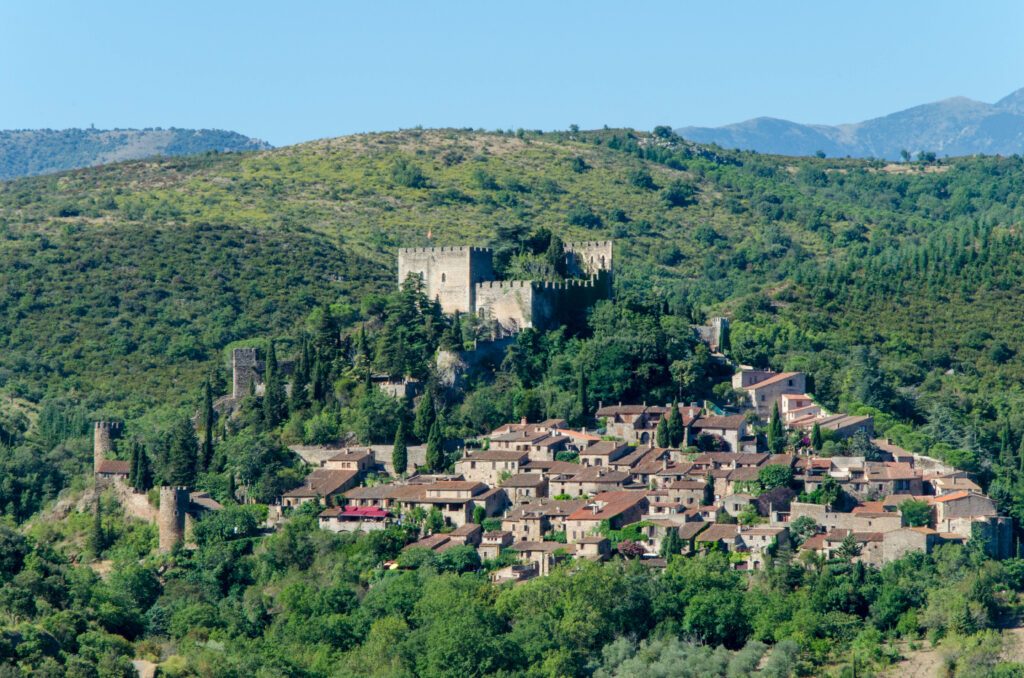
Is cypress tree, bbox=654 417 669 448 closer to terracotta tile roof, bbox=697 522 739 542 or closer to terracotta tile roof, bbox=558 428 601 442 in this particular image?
terracotta tile roof, bbox=558 428 601 442

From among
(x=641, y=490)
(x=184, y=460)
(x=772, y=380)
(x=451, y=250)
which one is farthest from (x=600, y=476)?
(x=451, y=250)

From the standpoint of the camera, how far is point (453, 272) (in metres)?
72.2

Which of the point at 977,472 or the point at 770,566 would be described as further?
the point at 977,472

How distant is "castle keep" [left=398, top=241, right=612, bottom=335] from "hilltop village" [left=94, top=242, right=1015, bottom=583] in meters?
2.71

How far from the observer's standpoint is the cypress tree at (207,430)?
64.0 m

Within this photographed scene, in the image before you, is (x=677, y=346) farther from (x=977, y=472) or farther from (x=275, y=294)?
(x=275, y=294)

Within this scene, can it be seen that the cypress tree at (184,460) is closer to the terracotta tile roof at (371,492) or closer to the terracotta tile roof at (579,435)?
the terracotta tile roof at (371,492)

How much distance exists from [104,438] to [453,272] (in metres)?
14.0

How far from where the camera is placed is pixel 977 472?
63906 millimetres

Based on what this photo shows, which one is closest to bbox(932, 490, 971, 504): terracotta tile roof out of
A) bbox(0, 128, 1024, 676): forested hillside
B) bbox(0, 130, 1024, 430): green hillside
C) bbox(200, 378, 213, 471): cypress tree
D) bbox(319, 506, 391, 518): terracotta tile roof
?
bbox(0, 128, 1024, 676): forested hillside

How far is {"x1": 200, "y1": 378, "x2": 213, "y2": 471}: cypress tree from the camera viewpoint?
64.0m

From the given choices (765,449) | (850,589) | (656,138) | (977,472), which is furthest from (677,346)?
(656,138)

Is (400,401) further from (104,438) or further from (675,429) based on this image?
(104,438)

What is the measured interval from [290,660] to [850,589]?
15.3 m
